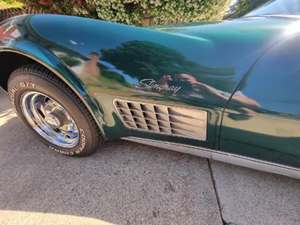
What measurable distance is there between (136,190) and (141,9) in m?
3.19

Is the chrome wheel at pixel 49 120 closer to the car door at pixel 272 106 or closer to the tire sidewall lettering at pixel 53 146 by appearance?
the tire sidewall lettering at pixel 53 146

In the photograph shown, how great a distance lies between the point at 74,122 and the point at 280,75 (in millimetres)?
1357

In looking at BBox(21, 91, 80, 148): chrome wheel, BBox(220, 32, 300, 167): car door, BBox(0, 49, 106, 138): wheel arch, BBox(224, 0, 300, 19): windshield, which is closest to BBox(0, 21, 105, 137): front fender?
BBox(0, 49, 106, 138): wheel arch

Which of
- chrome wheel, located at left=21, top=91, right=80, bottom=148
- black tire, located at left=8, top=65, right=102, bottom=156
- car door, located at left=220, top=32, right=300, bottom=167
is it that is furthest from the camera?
chrome wheel, located at left=21, top=91, right=80, bottom=148

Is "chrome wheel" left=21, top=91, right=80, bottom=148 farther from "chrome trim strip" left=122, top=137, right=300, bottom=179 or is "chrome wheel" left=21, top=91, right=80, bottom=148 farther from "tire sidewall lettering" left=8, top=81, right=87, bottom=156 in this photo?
"chrome trim strip" left=122, top=137, right=300, bottom=179

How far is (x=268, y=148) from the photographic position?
59.8 inches

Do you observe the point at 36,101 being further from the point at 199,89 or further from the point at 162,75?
the point at 199,89

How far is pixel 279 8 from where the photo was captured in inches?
74.2

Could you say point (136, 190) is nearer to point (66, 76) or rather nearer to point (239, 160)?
point (239, 160)

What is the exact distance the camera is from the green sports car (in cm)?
139

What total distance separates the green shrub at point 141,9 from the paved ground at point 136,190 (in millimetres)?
2600

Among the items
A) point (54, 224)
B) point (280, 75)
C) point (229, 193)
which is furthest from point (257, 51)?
point (54, 224)

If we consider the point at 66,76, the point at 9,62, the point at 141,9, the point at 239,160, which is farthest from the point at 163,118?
the point at 141,9

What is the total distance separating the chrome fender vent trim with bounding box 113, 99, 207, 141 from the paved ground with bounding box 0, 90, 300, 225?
0.43 m
